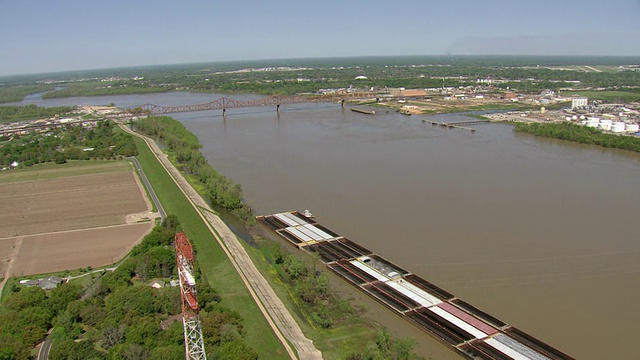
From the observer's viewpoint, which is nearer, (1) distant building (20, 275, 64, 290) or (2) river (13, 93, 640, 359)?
(2) river (13, 93, 640, 359)

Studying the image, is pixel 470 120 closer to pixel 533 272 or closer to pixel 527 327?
pixel 533 272

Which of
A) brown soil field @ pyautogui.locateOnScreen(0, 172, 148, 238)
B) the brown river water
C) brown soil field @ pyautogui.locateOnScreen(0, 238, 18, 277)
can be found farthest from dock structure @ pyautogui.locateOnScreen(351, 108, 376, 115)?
brown soil field @ pyautogui.locateOnScreen(0, 238, 18, 277)

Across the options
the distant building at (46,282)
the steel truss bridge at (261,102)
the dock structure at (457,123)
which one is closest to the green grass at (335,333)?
the distant building at (46,282)

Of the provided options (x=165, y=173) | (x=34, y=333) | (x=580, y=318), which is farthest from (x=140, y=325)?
(x=165, y=173)

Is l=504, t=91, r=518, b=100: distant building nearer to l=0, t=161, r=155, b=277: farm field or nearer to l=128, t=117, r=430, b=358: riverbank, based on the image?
l=0, t=161, r=155, b=277: farm field

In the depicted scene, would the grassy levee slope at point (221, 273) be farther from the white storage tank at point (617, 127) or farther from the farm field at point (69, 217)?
the white storage tank at point (617, 127)
